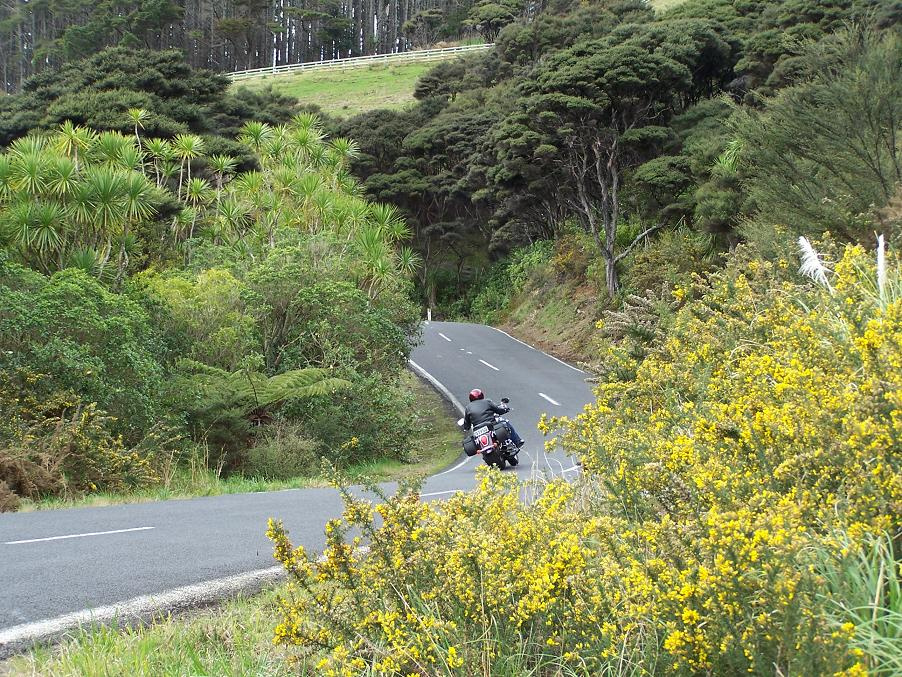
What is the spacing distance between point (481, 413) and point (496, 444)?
78 centimetres

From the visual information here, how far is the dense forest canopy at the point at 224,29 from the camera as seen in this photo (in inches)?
3140

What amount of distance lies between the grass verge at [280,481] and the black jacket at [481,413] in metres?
1.25

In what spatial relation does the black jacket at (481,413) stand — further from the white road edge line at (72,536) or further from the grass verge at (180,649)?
the grass verge at (180,649)

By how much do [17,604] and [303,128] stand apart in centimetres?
2552

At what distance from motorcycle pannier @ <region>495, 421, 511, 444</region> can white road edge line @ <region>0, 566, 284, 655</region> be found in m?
8.71

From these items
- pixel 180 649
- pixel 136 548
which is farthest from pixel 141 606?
pixel 136 548

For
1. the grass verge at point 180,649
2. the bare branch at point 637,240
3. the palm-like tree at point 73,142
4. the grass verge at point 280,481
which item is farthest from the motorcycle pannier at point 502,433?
the bare branch at point 637,240

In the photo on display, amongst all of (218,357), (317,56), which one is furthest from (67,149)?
(317,56)

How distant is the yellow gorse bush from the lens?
299 centimetres

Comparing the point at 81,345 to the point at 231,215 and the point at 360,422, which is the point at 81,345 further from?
the point at 231,215

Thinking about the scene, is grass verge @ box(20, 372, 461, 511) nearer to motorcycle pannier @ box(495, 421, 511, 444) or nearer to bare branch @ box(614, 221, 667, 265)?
motorcycle pannier @ box(495, 421, 511, 444)

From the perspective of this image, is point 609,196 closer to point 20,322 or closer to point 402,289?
point 402,289

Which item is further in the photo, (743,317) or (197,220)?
(197,220)

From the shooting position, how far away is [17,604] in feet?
17.4
